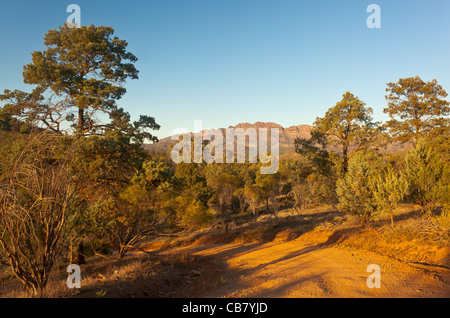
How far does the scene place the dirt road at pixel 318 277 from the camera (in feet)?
24.8

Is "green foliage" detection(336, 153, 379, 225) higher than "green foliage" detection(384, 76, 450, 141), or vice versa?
"green foliage" detection(384, 76, 450, 141)

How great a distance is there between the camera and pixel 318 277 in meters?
9.18

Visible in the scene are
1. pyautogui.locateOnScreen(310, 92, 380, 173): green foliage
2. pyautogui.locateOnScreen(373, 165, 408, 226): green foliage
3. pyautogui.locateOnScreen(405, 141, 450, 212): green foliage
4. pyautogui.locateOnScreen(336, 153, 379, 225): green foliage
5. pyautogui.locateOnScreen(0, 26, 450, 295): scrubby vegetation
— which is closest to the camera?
pyautogui.locateOnScreen(0, 26, 450, 295): scrubby vegetation

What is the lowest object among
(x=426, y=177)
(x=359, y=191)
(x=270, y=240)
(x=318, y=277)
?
(x=270, y=240)

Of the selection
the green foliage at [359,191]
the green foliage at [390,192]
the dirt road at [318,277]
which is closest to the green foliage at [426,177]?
the green foliage at [390,192]

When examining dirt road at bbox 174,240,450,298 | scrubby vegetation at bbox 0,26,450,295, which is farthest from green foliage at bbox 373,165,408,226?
dirt road at bbox 174,240,450,298

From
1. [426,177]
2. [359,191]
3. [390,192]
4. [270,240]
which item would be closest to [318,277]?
[390,192]

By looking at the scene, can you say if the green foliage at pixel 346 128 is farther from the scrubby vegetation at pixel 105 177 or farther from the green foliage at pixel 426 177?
the green foliage at pixel 426 177

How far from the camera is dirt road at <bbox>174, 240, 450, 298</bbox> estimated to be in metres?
7.57

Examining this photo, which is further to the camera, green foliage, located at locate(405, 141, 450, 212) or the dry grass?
green foliage, located at locate(405, 141, 450, 212)

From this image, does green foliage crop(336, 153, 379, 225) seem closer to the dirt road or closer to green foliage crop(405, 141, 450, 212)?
green foliage crop(405, 141, 450, 212)

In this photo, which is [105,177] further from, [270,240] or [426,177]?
[426,177]

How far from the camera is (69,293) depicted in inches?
280
